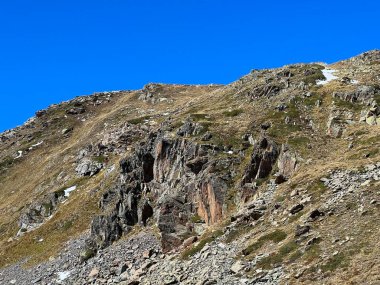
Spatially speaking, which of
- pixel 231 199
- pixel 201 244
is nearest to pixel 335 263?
pixel 201 244

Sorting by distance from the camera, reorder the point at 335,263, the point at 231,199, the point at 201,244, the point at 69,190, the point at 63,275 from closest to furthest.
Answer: the point at 335,263
the point at 201,244
the point at 231,199
the point at 63,275
the point at 69,190

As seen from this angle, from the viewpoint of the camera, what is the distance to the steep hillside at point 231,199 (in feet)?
98.0

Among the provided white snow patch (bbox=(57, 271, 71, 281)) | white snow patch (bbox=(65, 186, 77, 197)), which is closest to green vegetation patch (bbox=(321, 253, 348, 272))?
white snow patch (bbox=(57, 271, 71, 281))

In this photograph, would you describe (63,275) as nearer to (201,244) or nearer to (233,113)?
(201,244)

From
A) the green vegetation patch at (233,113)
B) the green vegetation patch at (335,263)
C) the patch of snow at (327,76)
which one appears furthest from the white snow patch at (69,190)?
the green vegetation patch at (335,263)

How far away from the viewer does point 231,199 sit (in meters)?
45.2

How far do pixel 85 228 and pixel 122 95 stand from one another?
99748 mm

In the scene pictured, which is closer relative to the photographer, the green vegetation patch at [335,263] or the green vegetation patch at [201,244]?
the green vegetation patch at [335,263]

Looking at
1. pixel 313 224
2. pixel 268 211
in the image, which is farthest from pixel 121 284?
pixel 313 224

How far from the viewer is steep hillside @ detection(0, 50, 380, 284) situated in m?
29.9

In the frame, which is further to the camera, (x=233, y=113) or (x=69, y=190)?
(x=69, y=190)

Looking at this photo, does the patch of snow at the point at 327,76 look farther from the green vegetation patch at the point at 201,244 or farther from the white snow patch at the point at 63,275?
the white snow patch at the point at 63,275

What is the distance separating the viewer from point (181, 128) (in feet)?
205

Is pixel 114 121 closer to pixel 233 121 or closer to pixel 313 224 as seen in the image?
pixel 233 121
